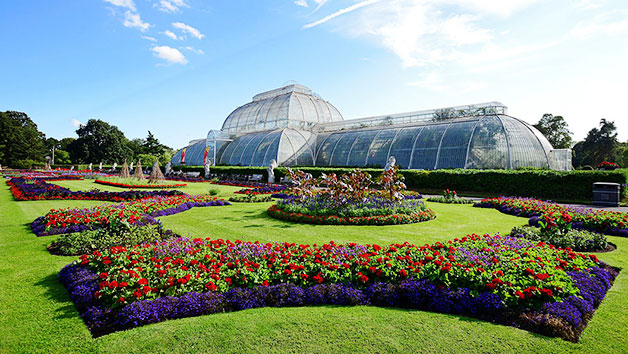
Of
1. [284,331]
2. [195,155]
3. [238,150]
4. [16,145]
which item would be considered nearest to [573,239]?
[284,331]

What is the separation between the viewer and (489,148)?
2627 cm

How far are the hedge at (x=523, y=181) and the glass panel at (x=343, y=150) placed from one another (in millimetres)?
12489

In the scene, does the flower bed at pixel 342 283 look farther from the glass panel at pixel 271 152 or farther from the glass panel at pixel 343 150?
the glass panel at pixel 271 152

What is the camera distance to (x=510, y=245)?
686 centimetres

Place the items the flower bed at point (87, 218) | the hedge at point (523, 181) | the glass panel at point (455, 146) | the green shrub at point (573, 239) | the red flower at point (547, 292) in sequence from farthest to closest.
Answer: the glass panel at point (455, 146) < the hedge at point (523, 181) < the flower bed at point (87, 218) < the green shrub at point (573, 239) < the red flower at point (547, 292)

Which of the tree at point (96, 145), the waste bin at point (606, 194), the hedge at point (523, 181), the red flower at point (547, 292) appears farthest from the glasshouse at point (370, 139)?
the tree at point (96, 145)

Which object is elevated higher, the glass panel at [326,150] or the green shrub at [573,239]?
the glass panel at [326,150]

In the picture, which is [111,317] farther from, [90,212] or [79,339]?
[90,212]

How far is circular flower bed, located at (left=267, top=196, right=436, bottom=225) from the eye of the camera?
1074 centimetres

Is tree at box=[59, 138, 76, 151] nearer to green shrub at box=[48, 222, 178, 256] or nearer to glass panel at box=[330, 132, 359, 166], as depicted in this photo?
glass panel at box=[330, 132, 359, 166]

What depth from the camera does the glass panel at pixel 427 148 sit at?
1148 inches

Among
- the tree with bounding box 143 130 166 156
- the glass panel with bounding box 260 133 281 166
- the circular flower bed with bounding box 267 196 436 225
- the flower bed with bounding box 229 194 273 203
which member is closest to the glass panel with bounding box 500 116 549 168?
the circular flower bed with bounding box 267 196 436 225

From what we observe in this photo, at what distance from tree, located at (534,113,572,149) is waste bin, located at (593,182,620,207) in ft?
145

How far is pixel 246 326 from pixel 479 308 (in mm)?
3270
